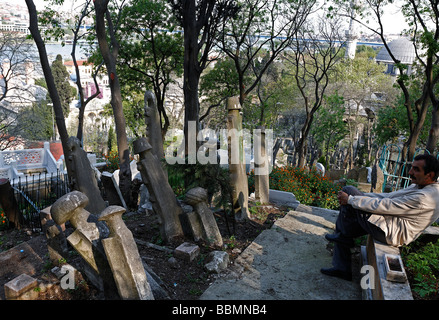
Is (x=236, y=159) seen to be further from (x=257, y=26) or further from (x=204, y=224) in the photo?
(x=257, y=26)

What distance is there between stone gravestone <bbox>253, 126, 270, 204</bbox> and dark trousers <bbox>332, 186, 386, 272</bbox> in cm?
275

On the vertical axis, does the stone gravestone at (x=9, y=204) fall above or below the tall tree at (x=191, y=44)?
below

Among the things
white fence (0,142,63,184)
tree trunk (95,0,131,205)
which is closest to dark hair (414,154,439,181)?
tree trunk (95,0,131,205)

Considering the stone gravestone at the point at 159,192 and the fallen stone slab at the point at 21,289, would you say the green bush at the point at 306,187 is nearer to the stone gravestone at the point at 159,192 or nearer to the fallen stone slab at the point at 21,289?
the stone gravestone at the point at 159,192

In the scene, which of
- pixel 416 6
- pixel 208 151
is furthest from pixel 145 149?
pixel 416 6

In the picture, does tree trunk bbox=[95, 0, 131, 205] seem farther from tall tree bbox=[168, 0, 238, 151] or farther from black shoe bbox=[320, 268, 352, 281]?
black shoe bbox=[320, 268, 352, 281]

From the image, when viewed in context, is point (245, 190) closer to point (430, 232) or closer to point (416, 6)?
point (430, 232)

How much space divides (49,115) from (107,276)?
1241 inches

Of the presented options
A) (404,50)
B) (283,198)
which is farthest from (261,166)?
(404,50)

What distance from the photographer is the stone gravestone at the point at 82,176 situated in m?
5.90

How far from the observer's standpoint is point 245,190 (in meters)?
6.18

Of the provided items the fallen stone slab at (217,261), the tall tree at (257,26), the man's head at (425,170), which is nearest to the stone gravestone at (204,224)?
the fallen stone slab at (217,261)

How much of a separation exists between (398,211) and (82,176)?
518 centimetres

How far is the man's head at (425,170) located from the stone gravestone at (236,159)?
3.00 m
